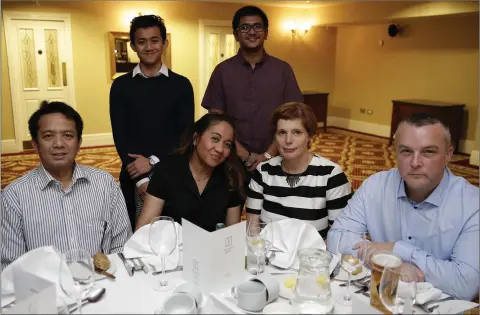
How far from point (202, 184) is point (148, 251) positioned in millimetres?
657

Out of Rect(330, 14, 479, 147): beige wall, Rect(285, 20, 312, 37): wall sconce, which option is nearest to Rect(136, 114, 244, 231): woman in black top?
Rect(330, 14, 479, 147): beige wall

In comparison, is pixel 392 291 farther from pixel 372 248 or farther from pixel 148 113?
pixel 148 113

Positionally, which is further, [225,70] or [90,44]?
[90,44]

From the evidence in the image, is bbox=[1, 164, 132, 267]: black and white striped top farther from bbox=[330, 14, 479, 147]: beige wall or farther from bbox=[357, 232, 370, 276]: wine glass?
bbox=[330, 14, 479, 147]: beige wall

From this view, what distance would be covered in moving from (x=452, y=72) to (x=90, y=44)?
6.47m

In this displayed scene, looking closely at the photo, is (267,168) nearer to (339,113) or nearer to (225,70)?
(225,70)

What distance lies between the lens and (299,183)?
2.25m

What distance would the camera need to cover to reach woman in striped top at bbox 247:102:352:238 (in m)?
2.22

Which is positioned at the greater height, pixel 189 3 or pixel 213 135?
pixel 189 3

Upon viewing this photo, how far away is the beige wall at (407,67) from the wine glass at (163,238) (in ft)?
23.2

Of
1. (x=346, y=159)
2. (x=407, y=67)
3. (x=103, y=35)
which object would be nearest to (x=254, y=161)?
(x=346, y=159)

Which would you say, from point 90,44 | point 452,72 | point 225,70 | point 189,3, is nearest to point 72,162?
point 225,70

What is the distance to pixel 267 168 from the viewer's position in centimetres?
235

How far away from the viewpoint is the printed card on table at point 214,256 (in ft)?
4.56
